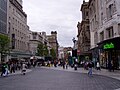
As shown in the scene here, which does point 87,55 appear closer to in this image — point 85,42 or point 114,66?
point 85,42

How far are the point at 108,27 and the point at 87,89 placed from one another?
27.5m

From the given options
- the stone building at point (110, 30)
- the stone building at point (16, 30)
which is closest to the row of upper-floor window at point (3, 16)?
the stone building at point (16, 30)

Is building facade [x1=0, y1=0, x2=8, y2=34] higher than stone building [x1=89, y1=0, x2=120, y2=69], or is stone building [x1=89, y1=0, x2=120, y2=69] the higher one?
building facade [x1=0, y1=0, x2=8, y2=34]

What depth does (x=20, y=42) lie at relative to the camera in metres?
83.5

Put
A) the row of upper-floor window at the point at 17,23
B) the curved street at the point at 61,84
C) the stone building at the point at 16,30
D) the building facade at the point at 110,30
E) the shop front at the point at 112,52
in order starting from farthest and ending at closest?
1. the row of upper-floor window at the point at 17,23
2. the stone building at the point at 16,30
3. the shop front at the point at 112,52
4. the building facade at the point at 110,30
5. the curved street at the point at 61,84

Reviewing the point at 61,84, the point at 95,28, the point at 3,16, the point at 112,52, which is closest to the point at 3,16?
the point at 3,16

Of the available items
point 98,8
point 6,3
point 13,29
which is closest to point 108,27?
point 98,8

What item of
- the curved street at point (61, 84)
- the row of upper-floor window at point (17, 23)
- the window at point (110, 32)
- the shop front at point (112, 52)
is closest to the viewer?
the curved street at point (61, 84)

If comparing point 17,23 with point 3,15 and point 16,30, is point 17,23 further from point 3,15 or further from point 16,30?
point 3,15

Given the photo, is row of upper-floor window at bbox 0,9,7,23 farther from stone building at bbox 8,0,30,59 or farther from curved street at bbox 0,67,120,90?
curved street at bbox 0,67,120,90

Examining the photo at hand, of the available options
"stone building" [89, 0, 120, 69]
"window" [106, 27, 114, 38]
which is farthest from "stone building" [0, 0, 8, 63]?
"window" [106, 27, 114, 38]

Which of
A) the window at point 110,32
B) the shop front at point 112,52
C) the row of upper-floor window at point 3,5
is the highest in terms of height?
the row of upper-floor window at point 3,5

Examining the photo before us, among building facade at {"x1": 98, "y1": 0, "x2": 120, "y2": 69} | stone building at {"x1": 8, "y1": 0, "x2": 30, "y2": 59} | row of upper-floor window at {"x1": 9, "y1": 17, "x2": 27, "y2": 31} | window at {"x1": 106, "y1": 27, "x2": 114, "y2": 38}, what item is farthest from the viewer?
row of upper-floor window at {"x1": 9, "y1": 17, "x2": 27, "y2": 31}

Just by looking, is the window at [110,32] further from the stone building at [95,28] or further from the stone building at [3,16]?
the stone building at [3,16]
